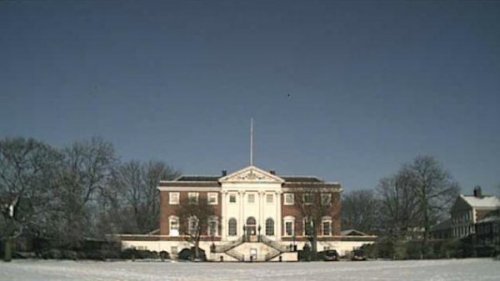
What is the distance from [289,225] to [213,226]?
10341 mm

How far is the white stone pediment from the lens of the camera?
94.6 m

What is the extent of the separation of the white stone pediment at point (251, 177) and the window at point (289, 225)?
17.1 ft

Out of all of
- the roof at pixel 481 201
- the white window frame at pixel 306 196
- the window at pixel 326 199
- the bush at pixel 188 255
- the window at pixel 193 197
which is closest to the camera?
the bush at pixel 188 255

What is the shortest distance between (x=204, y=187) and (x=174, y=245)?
29.7 ft

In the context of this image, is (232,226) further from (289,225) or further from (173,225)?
(173,225)

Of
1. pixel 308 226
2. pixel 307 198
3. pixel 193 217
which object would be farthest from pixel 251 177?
pixel 193 217

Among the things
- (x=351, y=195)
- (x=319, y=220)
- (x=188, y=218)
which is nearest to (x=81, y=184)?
(x=188, y=218)

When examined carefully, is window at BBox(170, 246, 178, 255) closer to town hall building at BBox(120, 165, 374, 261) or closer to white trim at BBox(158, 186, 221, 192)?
town hall building at BBox(120, 165, 374, 261)

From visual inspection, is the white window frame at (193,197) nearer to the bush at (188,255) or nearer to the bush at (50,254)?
the bush at (188,255)

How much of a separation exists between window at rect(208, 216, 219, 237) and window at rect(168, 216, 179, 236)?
4183 millimetres

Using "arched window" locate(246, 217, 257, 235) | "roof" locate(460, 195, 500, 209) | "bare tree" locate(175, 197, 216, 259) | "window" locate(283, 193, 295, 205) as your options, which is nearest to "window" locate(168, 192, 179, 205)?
"bare tree" locate(175, 197, 216, 259)

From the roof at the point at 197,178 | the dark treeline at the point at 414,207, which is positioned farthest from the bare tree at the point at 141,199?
the dark treeline at the point at 414,207

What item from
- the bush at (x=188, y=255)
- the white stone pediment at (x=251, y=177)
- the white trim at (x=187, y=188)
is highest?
the white stone pediment at (x=251, y=177)

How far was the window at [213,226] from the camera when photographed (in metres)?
91.6
